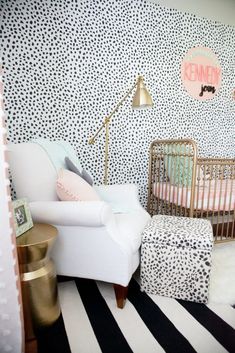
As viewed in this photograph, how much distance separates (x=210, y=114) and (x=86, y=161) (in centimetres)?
166

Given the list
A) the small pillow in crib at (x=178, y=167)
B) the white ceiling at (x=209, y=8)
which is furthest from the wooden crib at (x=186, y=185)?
the white ceiling at (x=209, y=8)

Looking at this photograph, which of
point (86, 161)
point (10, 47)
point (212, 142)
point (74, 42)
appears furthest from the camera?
point (212, 142)

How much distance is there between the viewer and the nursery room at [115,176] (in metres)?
1.13

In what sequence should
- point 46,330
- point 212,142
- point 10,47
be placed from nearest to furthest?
point 46,330 < point 10,47 < point 212,142

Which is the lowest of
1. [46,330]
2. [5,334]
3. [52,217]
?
[46,330]

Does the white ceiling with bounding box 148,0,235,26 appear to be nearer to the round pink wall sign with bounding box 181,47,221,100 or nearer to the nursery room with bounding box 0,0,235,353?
the nursery room with bounding box 0,0,235,353

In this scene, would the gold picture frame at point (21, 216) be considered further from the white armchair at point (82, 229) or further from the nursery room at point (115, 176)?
the white armchair at point (82, 229)

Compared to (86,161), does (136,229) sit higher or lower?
lower

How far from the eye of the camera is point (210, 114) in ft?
9.87

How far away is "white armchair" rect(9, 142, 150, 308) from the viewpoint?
50.9 inches

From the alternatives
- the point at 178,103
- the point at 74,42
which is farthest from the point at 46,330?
the point at 178,103

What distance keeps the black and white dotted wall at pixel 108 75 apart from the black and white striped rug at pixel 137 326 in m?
1.40

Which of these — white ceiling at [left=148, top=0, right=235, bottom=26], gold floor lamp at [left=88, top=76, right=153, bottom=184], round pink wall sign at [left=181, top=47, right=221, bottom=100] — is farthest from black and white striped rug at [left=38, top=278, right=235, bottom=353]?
white ceiling at [left=148, top=0, right=235, bottom=26]

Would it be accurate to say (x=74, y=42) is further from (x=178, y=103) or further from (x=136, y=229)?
(x=136, y=229)
